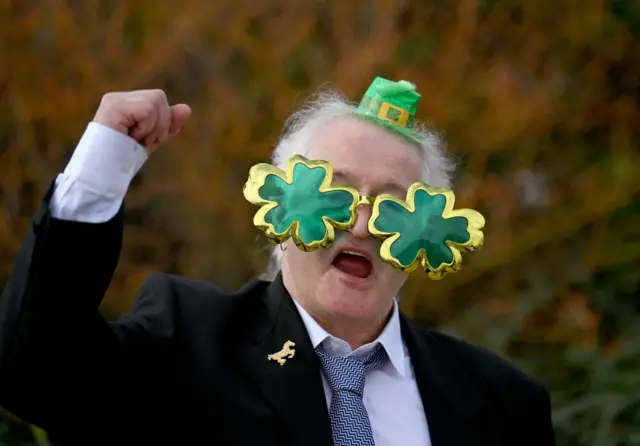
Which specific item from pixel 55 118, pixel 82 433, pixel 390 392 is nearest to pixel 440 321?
pixel 55 118

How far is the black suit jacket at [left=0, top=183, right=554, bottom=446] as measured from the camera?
142cm

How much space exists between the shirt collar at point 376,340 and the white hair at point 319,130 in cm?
30

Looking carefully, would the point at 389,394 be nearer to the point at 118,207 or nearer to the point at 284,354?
the point at 284,354

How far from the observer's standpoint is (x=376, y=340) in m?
1.91

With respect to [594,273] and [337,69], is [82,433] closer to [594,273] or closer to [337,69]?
[337,69]

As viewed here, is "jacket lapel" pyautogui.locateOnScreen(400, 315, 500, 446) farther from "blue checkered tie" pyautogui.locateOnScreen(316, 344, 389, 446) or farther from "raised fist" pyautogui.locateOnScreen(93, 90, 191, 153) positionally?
"raised fist" pyautogui.locateOnScreen(93, 90, 191, 153)

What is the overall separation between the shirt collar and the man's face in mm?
22

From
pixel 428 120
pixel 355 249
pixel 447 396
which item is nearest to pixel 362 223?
pixel 355 249

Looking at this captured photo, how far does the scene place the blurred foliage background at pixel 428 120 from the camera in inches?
140

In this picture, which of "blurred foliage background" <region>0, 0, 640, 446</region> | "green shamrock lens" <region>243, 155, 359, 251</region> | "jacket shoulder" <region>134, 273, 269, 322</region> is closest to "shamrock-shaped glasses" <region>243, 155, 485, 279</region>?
"green shamrock lens" <region>243, 155, 359, 251</region>

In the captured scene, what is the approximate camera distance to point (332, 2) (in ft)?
12.6

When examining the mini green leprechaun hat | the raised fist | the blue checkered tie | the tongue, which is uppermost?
the mini green leprechaun hat

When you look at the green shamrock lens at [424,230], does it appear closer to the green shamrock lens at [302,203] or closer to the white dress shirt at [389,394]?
the green shamrock lens at [302,203]

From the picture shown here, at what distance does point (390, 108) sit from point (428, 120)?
1688 millimetres
